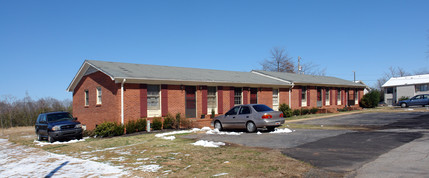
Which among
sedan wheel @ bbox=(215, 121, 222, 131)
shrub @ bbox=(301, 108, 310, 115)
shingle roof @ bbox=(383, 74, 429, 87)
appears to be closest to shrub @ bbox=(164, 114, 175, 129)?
sedan wheel @ bbox=(215, 121, 222, 131)

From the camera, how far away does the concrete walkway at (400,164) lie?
6.21 meters

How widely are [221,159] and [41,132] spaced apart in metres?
12.5

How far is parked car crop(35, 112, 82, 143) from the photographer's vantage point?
618 inches

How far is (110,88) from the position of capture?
60.0 feet

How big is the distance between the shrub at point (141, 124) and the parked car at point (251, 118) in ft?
14.4

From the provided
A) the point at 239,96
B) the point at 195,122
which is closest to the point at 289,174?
the point at 195,122

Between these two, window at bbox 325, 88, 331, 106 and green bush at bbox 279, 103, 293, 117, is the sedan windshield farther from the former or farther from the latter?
window at bbox 325, 88, 331, 106

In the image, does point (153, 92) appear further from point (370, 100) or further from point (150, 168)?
point (370, 100)

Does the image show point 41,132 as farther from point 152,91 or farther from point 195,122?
point 195,122

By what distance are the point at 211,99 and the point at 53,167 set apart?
1407cm

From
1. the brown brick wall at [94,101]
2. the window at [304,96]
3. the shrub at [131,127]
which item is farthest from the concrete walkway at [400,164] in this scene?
the window at [304,96]

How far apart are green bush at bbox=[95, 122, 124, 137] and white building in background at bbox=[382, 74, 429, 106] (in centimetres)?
4826

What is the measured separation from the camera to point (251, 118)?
14.8 m

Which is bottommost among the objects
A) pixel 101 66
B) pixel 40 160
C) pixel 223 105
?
pixel 40 160
